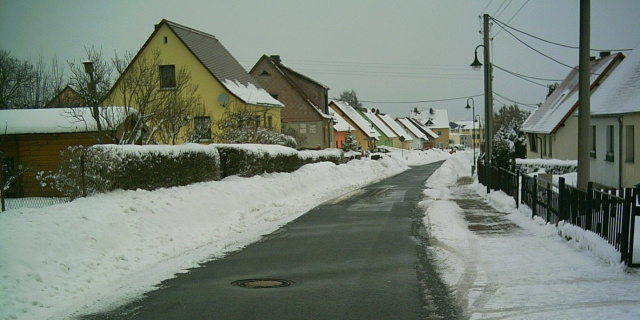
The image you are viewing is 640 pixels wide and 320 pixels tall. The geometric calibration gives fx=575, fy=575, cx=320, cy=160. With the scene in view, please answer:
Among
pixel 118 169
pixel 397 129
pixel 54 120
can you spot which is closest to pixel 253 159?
pixel 54 120

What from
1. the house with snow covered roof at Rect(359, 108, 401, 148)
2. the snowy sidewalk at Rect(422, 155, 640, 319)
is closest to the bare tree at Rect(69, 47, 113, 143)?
the snowy sidewalk at Rect(422, 155, 640, 319)

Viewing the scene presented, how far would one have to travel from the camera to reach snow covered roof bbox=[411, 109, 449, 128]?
167 m

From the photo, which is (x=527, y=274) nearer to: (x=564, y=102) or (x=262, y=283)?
(x=262, y=283)

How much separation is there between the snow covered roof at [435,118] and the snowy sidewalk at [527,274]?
156m

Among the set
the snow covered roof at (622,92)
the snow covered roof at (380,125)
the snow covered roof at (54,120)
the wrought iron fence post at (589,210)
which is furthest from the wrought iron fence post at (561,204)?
the snow covered roof at (380,125)

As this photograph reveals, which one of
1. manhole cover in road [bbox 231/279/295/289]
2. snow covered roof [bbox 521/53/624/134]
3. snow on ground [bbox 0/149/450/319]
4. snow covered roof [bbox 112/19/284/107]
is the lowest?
manhole cover in road [bbox 231/279/295/289]

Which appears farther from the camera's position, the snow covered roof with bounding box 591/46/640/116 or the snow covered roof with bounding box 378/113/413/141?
the snow covered roof with bounding box 378/113/413/141

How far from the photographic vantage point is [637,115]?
21203 millimetres

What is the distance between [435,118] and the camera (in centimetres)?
17000

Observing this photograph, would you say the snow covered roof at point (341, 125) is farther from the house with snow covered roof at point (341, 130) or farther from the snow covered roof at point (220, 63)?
the snow covered roof at point (220, 63)

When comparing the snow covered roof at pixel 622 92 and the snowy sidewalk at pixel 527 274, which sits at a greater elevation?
the snow covered roof at pixel 622 92

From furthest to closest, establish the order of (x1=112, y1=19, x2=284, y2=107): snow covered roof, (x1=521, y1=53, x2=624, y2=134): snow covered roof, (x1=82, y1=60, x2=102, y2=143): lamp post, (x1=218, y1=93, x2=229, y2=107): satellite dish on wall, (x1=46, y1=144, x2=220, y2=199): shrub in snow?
(x1=112, y1=19, x2=284, y2=107): snow covered roof → (x1=218, y1=93, x2=229, y2=107): satellite dish on wall → (x1=521, y1=53, x2=624, y2=134): snow covered roof → (x1=82, y1=60, x2=102, y2=143): lamp post → (x1=46, y1=144, x2=220, y2=199): shrub in snow

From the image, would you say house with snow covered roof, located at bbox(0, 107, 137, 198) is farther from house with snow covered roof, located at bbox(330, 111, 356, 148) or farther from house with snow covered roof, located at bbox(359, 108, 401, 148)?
house with snow covered roof, located at bbox(359, 108, 401, 148)

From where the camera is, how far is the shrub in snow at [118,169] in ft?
42.3
